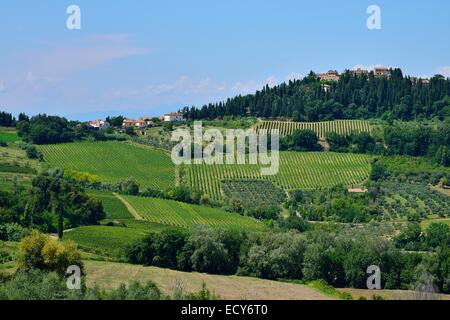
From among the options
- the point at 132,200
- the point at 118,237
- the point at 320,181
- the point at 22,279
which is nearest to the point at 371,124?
the point at 320,181

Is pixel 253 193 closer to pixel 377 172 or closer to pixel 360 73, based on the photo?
pixel 377 172

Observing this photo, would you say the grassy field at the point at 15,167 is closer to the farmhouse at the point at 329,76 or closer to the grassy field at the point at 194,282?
the grassy field at the point at 194,282

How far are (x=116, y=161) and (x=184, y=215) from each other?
868 inches

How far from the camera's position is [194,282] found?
121ft

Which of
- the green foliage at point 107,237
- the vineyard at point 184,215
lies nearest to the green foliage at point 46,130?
the vineyard at point 184,215

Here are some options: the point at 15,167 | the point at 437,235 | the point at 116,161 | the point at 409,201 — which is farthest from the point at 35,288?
the point at 116,161

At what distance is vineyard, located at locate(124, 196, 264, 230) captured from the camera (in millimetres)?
56188

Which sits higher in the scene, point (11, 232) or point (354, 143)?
point (354, 143)

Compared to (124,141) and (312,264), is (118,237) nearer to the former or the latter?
(312,264)

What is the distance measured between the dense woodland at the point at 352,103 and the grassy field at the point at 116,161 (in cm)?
2073

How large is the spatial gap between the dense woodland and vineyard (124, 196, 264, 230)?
133 ft

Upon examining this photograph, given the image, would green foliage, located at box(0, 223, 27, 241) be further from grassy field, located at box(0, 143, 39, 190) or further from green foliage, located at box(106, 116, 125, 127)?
green foliage, located at box(106, 116, 125, 127)

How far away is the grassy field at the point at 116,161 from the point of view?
74.0 meters
